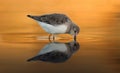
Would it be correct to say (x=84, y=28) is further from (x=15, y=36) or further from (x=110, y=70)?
(x=110, y=70)

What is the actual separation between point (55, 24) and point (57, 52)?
0.63 meters

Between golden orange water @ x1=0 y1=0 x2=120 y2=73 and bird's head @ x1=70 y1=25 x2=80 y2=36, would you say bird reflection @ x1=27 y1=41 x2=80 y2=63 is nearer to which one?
golden orange water @ x1=0 y1=0 x2=120 y2=73

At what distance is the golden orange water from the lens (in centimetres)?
268

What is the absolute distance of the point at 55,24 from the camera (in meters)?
3.66

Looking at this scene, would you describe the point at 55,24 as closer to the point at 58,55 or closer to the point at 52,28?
the point at 52,28

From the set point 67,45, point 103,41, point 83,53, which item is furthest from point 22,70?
point 103,41

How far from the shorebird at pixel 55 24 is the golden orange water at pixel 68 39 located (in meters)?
0.11

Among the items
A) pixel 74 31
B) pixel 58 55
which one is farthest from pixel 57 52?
pixel 74 31

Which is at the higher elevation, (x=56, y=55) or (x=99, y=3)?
(x=99, y=3)

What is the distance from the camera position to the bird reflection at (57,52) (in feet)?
9.32

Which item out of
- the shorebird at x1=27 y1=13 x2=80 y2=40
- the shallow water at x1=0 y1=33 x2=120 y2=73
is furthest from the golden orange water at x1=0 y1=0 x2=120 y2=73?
the shorebird at x1=27 y1=13 x2=80 y2=40

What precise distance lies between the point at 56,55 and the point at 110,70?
1.56 ft

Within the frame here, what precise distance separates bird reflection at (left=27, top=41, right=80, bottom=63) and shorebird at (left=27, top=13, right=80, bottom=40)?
22cm

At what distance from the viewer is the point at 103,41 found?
11.7 feet
